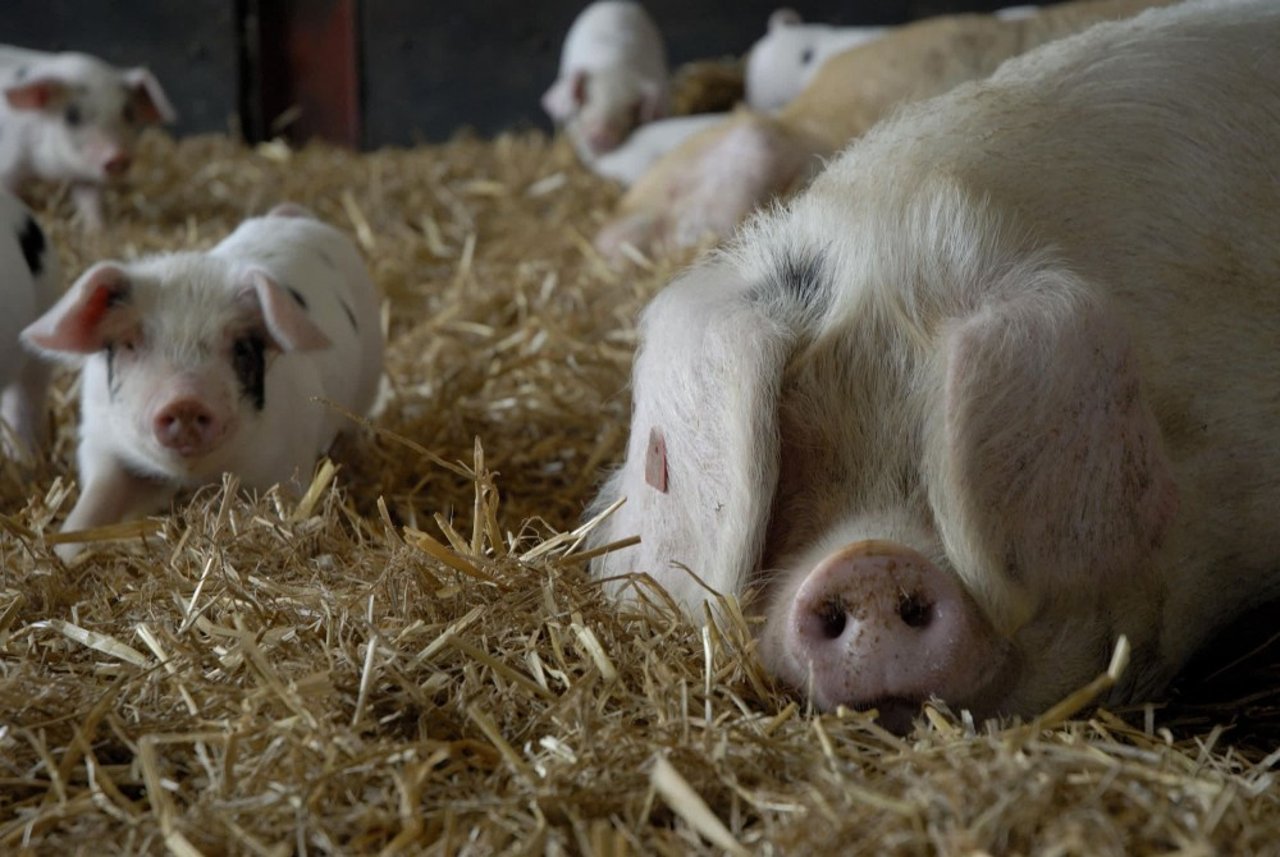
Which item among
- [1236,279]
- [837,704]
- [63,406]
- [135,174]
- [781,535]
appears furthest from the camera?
[135,174]

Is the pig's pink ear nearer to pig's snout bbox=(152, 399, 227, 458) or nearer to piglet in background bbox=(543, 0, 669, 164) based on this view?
piglet in background bbox=(543, 0, 669, 164)

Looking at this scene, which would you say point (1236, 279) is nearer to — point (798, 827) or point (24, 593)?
point (798, 827)

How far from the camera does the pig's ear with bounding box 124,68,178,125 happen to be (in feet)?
17.0

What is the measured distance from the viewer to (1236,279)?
1.84 m

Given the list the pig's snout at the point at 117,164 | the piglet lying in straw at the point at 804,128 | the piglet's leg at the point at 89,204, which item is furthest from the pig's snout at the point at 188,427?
the pig's snout at the point at 117,164

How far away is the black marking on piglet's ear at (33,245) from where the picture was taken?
114 inches

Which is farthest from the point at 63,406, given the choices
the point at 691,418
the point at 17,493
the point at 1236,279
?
the point at 1236,279

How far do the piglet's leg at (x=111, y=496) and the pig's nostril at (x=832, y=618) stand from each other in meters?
1.33

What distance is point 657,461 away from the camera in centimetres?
173

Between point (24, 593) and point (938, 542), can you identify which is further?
point (24, 593)

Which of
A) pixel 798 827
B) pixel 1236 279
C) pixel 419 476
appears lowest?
pixel 419 476

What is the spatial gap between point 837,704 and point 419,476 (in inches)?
56.9

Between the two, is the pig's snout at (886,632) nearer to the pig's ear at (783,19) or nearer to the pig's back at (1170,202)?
the pig's back at (1170,202)

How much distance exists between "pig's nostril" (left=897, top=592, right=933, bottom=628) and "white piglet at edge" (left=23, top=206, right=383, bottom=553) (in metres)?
1.13
